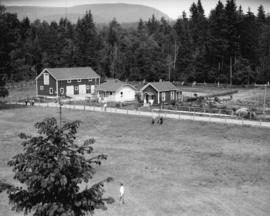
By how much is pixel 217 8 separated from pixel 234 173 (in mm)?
81052

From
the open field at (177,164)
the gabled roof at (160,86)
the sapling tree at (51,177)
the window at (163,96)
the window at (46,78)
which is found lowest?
the open field at (177,164)

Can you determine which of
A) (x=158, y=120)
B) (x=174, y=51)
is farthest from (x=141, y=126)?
(x=174, y=51)

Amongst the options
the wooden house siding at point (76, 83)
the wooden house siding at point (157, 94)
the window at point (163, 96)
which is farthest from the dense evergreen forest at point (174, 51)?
the window at point (163, 96)

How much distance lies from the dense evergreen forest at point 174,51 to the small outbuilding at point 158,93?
74.5 feet

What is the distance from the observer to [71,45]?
4232 inches

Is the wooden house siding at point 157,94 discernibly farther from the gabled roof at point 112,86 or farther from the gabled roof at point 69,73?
the gabled roof at point 69,73

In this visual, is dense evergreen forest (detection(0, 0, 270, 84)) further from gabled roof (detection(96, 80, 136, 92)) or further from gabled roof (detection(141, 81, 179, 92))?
gabled roof (detection(141, 81, 179, 92))

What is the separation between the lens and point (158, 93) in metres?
57.0

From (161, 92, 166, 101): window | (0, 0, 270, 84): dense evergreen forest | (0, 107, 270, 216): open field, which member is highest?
(0, 0, 270, 84): dense evergreen forest

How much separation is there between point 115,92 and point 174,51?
48740mm

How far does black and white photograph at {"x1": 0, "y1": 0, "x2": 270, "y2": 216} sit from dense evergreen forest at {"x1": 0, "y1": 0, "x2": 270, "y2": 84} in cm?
31

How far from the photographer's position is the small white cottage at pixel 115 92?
62.9 meters

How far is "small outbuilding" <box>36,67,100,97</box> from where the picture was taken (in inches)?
2704

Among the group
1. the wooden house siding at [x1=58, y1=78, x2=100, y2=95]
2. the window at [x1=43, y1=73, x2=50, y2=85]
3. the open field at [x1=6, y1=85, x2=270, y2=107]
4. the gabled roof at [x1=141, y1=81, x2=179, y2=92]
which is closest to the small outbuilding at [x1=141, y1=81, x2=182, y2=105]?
the gabled roof at [x1=141, y1=81, x2=179, y2=92]
